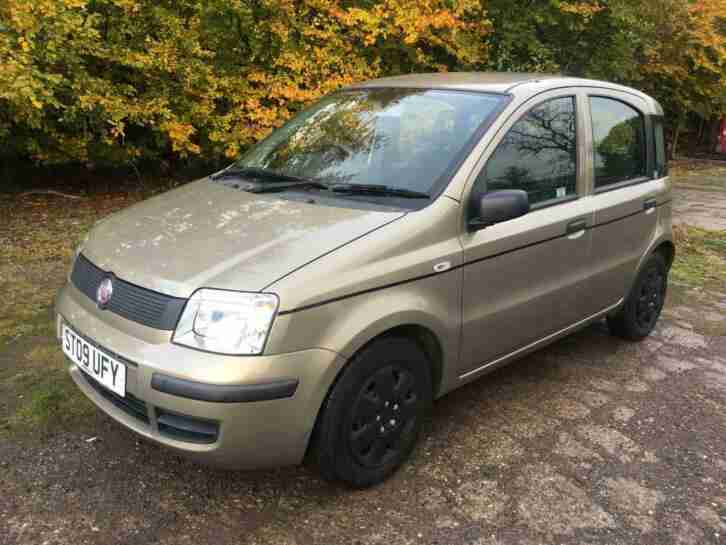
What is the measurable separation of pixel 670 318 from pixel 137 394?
408 centimetres

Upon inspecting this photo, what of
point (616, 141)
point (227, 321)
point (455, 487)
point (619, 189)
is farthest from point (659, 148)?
point (227, 321)

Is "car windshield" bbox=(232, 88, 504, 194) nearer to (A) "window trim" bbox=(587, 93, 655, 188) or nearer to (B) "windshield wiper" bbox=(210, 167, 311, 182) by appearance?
(B) "windshield wiper" bbox=(210, 167, 311, 182)

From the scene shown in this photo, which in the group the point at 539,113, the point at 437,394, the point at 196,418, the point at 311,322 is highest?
the point at 539,113

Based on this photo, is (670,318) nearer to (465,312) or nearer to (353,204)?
(465,312)

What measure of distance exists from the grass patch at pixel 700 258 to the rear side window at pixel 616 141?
7.28ft

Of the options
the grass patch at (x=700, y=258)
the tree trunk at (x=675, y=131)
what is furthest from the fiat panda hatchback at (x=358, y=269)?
the tree trunk at (x=675, y=131)

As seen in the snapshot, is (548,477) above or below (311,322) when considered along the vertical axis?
below

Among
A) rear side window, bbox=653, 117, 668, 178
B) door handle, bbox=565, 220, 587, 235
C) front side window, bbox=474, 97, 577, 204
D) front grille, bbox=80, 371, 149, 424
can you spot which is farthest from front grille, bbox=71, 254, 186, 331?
rear side window, bbox=653, 117, 668, 178

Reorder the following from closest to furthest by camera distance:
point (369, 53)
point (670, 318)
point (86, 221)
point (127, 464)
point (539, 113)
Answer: point (127, 464) → point (539, 113) → point (670, 318) → point (86, 221) → point (369, 53)

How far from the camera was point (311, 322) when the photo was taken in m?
2.38

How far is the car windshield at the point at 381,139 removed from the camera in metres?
3.06

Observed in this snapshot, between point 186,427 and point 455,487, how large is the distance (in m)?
1.19

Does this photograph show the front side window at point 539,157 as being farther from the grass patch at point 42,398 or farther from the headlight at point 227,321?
the grass patch at point 42,398

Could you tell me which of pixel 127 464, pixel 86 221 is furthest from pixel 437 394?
pixel 86 221
